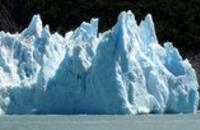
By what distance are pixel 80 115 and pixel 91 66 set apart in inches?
73.2

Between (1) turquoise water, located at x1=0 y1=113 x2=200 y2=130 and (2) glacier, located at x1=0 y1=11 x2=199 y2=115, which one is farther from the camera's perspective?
(2) glacier, located at x1=0 y1=11 x2=199 y2=115

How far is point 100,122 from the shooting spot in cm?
3638

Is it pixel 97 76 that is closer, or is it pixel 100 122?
pixel 100 122

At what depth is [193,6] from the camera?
6831 cm

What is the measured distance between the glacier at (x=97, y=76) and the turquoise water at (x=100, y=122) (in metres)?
0.50

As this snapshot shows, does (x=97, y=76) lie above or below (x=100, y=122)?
above

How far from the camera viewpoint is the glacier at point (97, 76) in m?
39.1

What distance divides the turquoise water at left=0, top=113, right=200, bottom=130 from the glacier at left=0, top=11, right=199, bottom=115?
0.50m

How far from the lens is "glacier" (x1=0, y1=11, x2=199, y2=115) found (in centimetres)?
3909

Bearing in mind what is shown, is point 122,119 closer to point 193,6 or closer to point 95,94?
point 95,94

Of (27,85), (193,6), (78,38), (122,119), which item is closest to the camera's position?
(122,119)

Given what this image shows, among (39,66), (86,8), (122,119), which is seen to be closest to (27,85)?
(39,66)

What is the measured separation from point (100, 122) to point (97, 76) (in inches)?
123

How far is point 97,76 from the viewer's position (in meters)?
39.1
